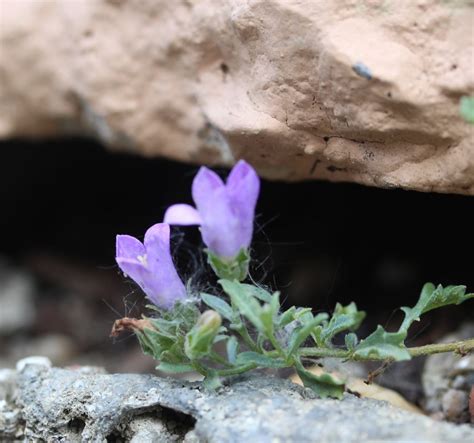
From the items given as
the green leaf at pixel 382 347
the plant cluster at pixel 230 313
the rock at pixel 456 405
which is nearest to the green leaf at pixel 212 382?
the plant cluster at pixel 230 313

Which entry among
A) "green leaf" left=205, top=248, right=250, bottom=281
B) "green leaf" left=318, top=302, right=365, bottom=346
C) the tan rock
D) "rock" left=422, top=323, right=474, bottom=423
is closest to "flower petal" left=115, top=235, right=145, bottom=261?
"green leaf" left=205, top=248, right=250, bottom=281

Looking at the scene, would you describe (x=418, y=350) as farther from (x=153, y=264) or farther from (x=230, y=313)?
(x=153, y=264)

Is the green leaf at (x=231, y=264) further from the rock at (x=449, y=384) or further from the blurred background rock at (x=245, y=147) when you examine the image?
the rock at (x=449, y=384)

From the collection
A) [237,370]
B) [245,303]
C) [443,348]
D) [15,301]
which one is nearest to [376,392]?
[443,348]

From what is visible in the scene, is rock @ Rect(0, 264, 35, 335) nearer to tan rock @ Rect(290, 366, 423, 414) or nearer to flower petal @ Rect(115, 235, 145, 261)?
tan rock @ Rect(290, 366, 423, 414)

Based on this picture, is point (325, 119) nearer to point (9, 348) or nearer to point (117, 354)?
point (117, 354)

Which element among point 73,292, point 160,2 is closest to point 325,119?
point 160,2

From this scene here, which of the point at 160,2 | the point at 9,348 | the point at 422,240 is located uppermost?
the point at 160,2
